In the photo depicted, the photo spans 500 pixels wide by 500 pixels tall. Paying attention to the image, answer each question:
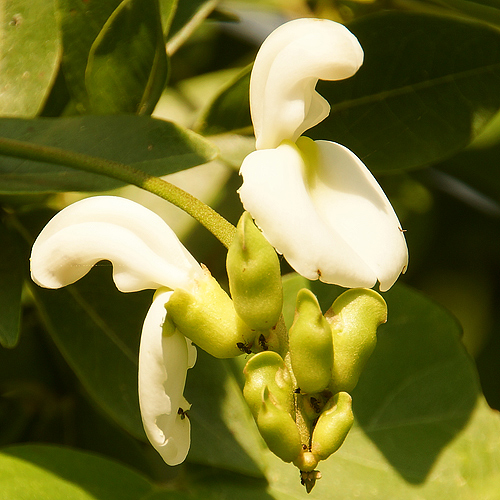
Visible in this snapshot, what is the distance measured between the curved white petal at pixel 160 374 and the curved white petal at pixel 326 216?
10 centimetres

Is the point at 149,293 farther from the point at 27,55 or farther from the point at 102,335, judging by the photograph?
the point at 27,55

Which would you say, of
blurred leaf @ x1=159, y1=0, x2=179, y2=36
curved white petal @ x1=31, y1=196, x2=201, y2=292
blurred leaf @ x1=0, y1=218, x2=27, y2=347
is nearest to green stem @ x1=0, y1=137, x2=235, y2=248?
curved white petal @ x1=31, y1=196, x2=201, y2=292

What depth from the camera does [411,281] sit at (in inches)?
51.4

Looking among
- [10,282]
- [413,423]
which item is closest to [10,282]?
[10,282]

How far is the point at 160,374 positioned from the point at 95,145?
11.8 inches

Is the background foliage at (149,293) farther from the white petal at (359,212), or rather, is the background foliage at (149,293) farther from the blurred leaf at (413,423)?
the white petal at (359,212)

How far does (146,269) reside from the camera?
0.52 m

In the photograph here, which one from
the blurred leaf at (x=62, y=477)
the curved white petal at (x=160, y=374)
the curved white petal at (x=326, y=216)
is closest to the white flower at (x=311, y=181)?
the curved white petal at (x=326, y=216)

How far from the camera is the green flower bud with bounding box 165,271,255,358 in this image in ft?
1.60

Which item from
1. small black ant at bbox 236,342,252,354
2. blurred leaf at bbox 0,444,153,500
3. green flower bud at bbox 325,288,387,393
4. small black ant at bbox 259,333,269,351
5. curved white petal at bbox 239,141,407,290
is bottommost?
blurred leaf at bbox 0,444,153,500

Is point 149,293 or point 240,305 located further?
point 149,293

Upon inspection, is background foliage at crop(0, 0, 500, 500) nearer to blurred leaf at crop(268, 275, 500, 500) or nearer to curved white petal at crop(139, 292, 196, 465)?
Answer: blurred leaf at crop(268, 275, 500, 500)

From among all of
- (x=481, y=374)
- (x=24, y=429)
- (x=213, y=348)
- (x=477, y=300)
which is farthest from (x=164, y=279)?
(x=477, y=300)

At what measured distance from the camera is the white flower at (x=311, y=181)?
478 mm
